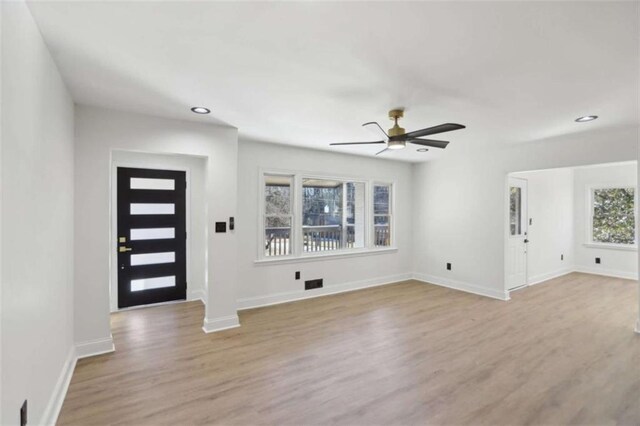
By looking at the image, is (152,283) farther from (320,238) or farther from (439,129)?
(439,129)

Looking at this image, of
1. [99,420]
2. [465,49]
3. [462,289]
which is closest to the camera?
[465,49]

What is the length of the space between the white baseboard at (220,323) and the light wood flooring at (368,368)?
0.45 feet

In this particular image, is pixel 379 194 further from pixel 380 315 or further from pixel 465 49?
pixel 465 49

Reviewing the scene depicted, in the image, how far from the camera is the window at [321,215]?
5008 mm

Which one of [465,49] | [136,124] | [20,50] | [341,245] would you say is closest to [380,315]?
[341,245]

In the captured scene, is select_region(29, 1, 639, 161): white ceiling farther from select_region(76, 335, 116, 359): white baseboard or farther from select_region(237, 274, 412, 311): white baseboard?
select_region(237, 274, 412, 311): white baseboard

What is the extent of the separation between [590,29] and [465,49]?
67 cm

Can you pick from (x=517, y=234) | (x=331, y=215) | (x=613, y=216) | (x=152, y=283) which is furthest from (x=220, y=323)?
(x=613, y=216)

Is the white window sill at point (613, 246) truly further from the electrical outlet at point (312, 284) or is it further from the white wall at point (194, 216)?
the white wall at point (194, 216)

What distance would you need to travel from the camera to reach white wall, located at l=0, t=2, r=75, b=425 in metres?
1.48

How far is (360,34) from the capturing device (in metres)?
1.88

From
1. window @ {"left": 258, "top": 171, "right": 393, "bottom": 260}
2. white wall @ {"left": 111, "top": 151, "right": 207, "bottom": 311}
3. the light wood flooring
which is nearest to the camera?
the light wood flooring

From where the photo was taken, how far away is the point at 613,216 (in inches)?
270

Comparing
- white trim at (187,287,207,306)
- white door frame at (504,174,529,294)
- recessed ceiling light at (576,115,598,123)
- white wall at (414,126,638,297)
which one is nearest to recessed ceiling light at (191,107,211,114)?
white trim at (187,287,207,306)
